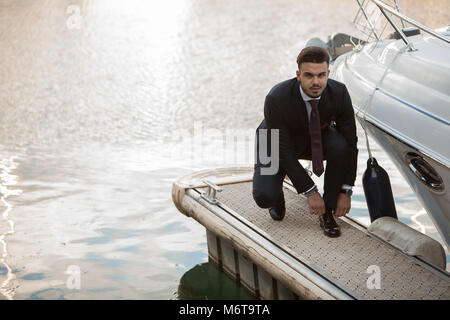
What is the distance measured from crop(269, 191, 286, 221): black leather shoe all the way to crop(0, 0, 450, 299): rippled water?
2.04ft

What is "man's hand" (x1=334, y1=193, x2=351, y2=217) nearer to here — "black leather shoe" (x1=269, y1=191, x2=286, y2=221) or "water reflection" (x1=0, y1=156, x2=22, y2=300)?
"black leather shoe" (x1=269, y1=191, x2=286, y2=221)

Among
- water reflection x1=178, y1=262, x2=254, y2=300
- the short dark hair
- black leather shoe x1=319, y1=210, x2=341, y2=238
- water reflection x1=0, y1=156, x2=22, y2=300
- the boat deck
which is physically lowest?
water reflection x1=178, y1=262, x2=254, y2=300

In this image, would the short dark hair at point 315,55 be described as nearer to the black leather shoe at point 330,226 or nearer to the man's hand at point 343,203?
the man's hand at point 343,203

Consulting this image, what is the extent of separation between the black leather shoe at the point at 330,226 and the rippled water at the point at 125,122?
857 mm

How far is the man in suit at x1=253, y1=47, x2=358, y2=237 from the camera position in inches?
109

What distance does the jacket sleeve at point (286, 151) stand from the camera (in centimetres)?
278

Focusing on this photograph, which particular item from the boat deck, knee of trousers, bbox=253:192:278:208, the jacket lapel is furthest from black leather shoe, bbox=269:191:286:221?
the jacket lapel

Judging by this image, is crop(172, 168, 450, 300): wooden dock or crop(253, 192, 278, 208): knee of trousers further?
crop(253, 192, 278, 208): knee of trousers

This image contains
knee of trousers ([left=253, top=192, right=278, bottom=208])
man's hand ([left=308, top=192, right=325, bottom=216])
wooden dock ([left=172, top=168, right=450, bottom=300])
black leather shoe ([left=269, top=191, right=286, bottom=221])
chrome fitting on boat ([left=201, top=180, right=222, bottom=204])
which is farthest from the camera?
chrome fitting on boat ([left=201, top=180, right=222, bottom=204])

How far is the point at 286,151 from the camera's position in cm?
281

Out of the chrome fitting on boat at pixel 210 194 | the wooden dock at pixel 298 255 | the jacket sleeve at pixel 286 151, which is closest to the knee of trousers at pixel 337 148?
the jacket sleeve at pixel 286 151

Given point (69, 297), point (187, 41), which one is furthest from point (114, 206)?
point (187, 41)

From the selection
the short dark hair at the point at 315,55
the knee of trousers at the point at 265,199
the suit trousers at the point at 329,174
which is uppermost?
the short dark hair at the point at 315,55

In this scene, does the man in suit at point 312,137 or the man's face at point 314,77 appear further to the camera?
the man in suit at point 312,137
